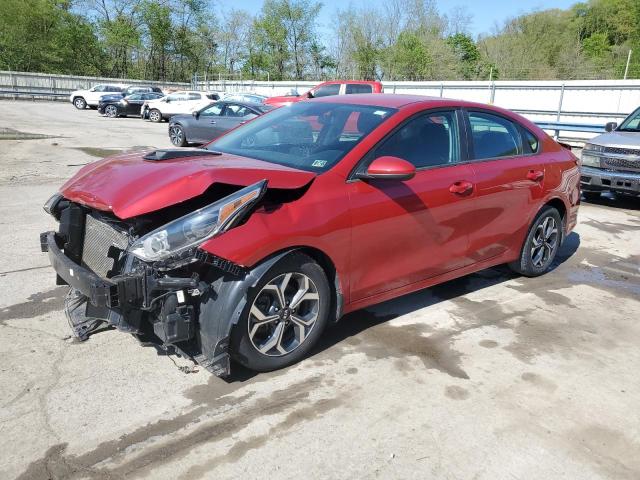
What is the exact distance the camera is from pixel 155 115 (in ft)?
87.0

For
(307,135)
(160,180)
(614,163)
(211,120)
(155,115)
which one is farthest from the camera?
(155,115)

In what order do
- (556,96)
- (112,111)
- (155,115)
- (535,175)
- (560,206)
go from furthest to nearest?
(112,111) → (155,115) → (556,96) → (560,206) → (535,175)

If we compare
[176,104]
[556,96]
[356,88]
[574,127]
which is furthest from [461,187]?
[176,104]

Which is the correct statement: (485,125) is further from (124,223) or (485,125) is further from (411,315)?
(124,223)

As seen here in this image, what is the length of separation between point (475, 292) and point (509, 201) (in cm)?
91

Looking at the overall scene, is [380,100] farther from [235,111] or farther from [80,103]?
[80,103]

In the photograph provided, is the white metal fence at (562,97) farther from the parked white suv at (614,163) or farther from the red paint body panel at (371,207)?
the red paint body panel at (371,207)

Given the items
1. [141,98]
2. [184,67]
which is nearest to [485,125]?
[141,98]

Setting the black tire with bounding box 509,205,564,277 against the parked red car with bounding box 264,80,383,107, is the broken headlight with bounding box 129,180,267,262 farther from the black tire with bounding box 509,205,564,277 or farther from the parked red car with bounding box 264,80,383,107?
the parked red car with bounding box 264,80,383,107

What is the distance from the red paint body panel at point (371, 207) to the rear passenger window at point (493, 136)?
0.10 meters

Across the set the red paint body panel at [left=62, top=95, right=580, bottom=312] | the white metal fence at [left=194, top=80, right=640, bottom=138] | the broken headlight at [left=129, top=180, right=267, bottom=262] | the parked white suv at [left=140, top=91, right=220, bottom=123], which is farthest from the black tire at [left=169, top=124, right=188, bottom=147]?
the broken headlight at [left=129, top=180, right=267, bottom=262]

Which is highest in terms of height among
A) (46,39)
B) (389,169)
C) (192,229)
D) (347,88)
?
(46,39)

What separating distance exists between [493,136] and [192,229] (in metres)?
3.04

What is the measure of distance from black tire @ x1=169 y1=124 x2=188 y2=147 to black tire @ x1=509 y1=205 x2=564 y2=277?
512 inches
